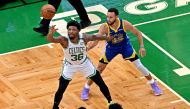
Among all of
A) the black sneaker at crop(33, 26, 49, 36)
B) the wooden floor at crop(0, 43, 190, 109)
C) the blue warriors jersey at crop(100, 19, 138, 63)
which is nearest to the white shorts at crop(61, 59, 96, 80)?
the blue warriors jersey at crop(100, 19, 138, 63)

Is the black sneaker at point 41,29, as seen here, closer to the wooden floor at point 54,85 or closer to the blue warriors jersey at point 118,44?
the wooden floor at point 54,85

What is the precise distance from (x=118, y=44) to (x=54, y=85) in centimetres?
187

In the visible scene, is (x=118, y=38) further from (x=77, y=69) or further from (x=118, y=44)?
(x=77, y=69)

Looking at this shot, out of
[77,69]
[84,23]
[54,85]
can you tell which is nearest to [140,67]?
[77,69]

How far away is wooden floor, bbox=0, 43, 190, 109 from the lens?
11.9 meters

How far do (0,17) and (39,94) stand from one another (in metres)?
4.26

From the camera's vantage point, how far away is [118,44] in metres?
11.6

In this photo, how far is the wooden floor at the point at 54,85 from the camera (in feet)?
39.0

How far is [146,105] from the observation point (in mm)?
11742

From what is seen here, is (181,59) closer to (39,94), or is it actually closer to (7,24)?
(39,94)

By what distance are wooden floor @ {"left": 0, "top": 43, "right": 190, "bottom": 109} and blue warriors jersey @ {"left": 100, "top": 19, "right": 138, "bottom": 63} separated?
885 millimetres

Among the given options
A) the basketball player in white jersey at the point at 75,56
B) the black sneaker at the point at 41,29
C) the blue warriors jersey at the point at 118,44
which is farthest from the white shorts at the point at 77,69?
the black sneaker at the point at 41,29

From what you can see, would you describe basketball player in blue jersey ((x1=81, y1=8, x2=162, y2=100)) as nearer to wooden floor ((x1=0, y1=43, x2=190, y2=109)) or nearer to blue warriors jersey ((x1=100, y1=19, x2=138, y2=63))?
blue warriors jersey ((x1=100, y1=19, x2=138, y2=63))

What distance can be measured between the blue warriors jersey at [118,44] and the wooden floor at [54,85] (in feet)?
2.90
